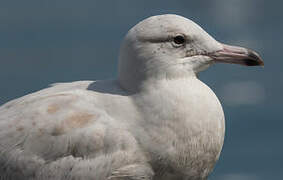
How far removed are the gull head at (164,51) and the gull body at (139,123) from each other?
0.01m

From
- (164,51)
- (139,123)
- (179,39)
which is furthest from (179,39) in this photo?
(139,123)

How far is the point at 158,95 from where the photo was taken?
6633 mm

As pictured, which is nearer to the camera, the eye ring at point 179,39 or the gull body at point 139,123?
the gull body at point 139,123

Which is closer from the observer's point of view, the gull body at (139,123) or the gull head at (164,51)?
the gull body at (139,123)

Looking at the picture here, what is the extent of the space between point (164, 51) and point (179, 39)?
0.24m

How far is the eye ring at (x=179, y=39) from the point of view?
671cm

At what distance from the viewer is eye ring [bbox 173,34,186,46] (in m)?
6.71

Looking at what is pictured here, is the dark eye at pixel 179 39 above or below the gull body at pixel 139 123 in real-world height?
above

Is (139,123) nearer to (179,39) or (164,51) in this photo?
(164,51)

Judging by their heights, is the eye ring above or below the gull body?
above

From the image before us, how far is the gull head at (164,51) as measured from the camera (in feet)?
21.8

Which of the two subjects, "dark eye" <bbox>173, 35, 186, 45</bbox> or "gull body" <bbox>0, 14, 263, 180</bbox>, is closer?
"gull body" <bbox>0, 14, 263, 180</bbox>

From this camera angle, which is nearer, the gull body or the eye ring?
the gull body

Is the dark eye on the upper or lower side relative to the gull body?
upper
